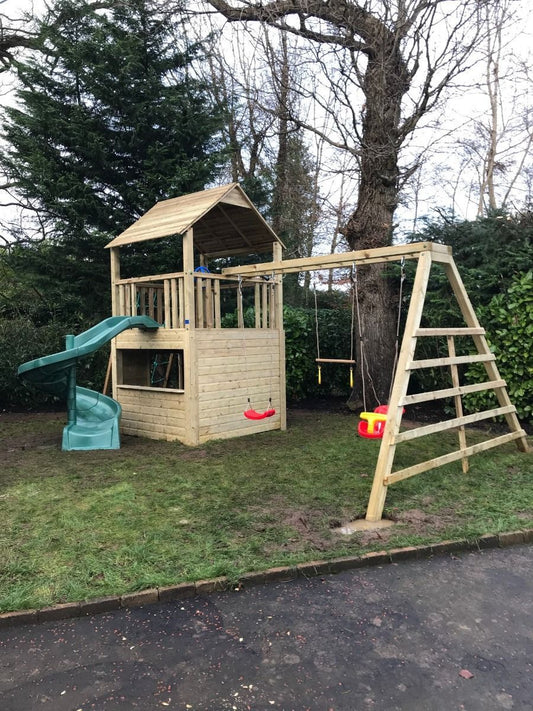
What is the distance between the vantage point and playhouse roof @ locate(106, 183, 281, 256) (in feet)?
25.2

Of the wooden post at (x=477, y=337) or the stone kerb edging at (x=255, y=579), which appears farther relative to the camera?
the wooden post at (x=477, y=337)

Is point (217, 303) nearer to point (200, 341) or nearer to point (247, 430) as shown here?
point (200, 341)

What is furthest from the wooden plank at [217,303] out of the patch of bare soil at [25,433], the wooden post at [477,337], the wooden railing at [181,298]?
the wooden post at [477,337]

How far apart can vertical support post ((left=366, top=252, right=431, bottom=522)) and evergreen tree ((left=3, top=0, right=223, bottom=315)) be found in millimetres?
8728

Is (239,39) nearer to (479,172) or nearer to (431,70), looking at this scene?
(431,70)

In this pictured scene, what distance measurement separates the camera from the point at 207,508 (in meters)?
4.65

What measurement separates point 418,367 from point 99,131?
36.8 feet

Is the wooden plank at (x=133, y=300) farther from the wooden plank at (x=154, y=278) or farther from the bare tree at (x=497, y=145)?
the bare tree at (x=497, y=145)

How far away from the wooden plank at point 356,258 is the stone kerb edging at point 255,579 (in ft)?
9.06

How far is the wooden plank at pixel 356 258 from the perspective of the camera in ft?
17.1

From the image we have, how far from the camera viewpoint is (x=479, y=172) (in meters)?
18.9

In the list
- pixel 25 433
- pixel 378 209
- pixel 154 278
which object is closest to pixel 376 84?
pixel 378 209

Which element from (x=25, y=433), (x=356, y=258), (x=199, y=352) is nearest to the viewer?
(x=356, y=258)

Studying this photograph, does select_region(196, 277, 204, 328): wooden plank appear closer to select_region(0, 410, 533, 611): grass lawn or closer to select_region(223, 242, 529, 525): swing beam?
select_region(223, 242, 529, 525): swing beam
